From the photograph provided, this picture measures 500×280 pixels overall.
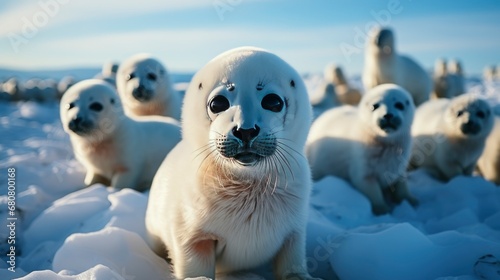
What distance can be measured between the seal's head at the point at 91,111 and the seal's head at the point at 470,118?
321 centimetres

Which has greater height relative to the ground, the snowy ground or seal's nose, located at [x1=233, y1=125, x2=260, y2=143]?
seal's nose, located at [x1=233, y1=125, x2=260, y2=143]

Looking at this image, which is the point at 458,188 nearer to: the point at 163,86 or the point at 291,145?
the point at 291,145

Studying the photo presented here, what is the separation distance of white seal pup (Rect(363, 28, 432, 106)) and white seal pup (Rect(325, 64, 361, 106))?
1.87 meters

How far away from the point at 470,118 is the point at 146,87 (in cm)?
331

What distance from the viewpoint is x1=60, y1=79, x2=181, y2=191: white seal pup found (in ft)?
13.0

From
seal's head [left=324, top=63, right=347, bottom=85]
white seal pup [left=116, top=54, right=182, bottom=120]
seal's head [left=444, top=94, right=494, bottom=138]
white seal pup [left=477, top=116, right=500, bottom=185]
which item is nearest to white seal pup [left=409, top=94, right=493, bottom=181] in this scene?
seal's head [left=444, top=94, right=494, bottom=138]

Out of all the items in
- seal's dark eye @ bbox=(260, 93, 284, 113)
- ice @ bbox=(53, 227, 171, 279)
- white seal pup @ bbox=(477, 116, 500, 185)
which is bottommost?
white seal pup @ bbox=(477, 116, 500, 185)

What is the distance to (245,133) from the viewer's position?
1.71 metres

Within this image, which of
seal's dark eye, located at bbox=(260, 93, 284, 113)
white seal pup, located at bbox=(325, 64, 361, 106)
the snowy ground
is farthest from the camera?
white seal pup, located at bbox=(325, 64, 361, 106)

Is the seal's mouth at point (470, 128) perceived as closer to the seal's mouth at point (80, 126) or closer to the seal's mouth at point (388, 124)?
the seal's mouth at point (388, 124)

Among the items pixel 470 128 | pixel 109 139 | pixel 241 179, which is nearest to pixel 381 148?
pixel 470 128

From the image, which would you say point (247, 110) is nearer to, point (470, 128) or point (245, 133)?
point (245, 133)

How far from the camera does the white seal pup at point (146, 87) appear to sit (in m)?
Result: 4.99

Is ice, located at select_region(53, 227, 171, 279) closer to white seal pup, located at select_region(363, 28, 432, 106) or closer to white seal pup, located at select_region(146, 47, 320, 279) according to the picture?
white seal pup, located at select_region(146, 47, 320, 279)
